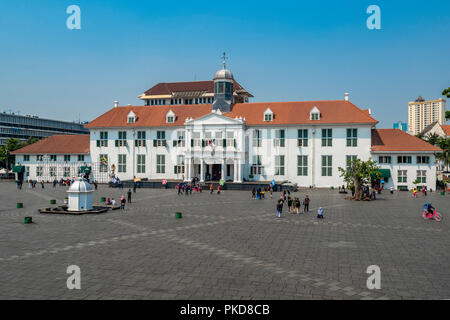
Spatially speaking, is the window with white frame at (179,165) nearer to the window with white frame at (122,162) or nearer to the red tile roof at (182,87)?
the window with white frame at (122,162)

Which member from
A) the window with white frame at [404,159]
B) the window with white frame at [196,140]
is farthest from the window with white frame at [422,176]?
the window with white frame at [196,140]

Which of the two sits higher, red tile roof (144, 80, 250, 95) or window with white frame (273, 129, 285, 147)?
red tile roof (144, 80, 250, 95)

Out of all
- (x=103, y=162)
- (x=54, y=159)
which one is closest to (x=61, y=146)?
(x=54, y=159)

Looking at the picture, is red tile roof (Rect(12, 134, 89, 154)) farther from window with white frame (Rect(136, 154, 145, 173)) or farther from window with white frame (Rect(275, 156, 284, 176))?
window with white frame (Rect(275, 156, 284, 176))

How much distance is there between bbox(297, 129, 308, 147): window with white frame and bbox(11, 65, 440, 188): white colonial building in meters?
0.15

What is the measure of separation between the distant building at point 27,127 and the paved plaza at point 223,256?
143 meters

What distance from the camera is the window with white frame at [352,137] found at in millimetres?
56781

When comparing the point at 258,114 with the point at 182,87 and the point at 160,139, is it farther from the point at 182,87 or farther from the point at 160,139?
the point at 182,87

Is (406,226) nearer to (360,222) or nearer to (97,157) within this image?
(360,222)

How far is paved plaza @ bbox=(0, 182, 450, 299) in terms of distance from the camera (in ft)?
39.8

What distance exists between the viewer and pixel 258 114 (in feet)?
207

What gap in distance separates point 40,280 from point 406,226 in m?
21.1

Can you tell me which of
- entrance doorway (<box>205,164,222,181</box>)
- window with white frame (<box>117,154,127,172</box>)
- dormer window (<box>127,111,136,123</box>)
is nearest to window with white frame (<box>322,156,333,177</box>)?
entrance doorway (<box>205,164,222,181</box>)

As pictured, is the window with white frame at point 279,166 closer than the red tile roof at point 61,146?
Yes
